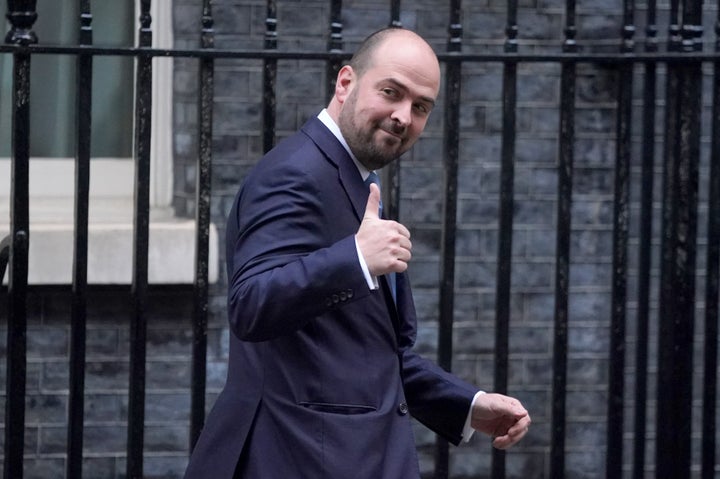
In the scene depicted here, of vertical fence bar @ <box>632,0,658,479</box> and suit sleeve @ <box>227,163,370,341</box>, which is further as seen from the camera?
vertical fence bar @ <box>632,0,658,479</box>

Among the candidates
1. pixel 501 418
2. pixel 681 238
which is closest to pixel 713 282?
pixel 681 238

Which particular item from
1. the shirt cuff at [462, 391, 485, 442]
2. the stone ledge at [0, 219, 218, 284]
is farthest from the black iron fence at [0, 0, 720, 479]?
the stone ledge at [0, 219, 218, 284]

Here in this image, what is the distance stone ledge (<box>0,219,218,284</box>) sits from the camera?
5.44 metres

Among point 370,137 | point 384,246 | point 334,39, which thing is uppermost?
point 334,39

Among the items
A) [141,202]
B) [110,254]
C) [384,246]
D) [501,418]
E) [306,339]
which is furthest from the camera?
[110,254]

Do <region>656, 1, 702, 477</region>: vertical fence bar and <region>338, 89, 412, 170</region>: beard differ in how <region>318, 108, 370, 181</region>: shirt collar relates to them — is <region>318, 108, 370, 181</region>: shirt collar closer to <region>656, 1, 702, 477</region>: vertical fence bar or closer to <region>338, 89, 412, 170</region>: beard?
<region>338, 89, 412, 170</region>: beard

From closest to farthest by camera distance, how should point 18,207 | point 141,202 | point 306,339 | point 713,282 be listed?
point 306,339, point 18,207, point 141,202, point 713,282

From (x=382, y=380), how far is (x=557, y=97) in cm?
305

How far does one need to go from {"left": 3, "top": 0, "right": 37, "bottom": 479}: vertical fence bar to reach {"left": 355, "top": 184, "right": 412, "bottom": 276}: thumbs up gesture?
140cm

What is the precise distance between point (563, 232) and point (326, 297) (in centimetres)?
166

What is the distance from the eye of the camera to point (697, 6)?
4.44 meters

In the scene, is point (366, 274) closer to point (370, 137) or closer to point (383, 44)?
point (370, 137)

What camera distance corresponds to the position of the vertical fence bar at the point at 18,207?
3.91m

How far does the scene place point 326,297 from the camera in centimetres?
287
